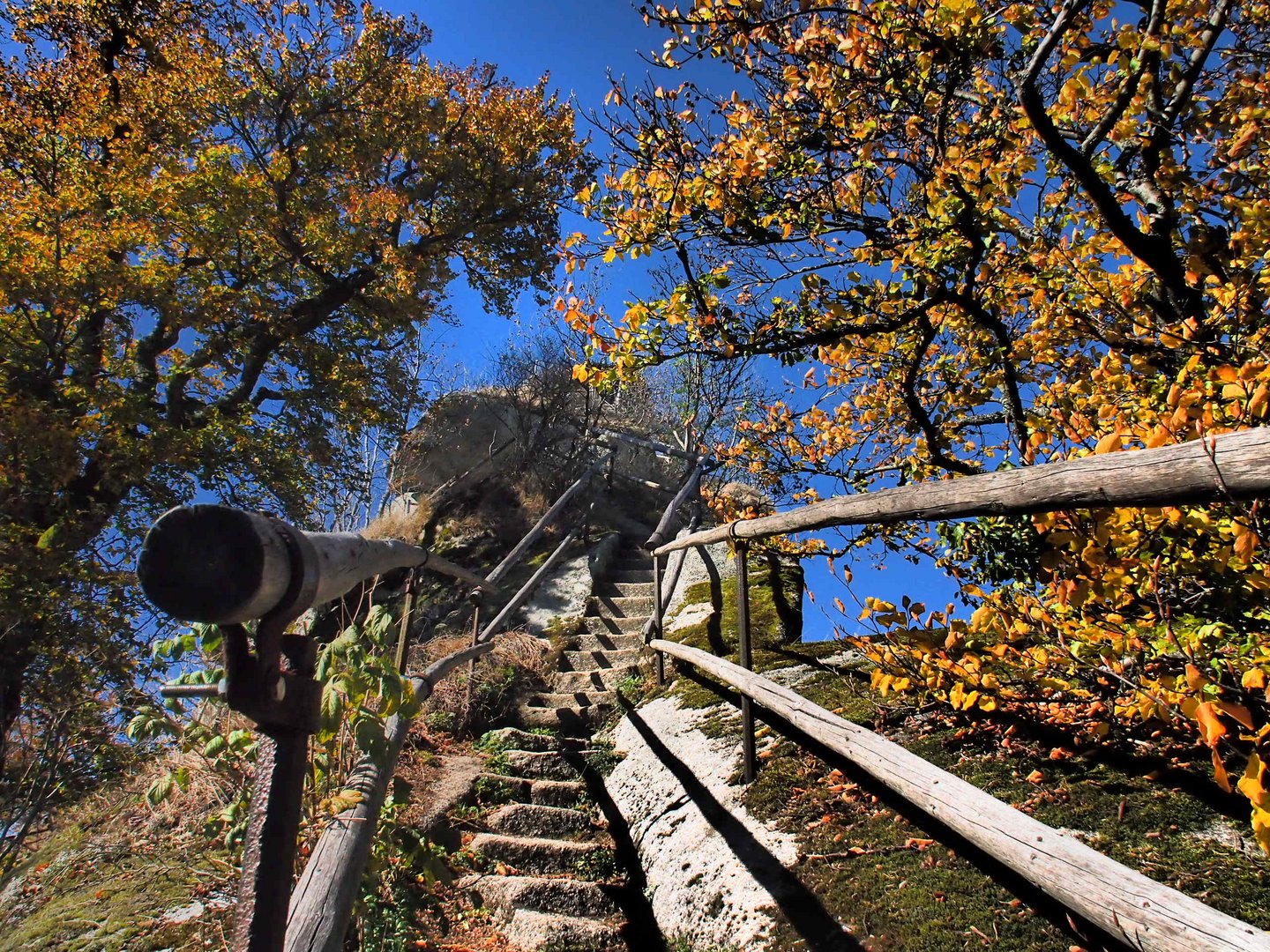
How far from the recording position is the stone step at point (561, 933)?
10.8 feet

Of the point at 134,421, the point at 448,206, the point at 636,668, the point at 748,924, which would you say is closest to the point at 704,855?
the point at 748,924

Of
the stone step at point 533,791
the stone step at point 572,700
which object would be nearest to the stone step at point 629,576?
the stone step at point 572,700

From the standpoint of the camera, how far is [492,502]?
15.1 meters

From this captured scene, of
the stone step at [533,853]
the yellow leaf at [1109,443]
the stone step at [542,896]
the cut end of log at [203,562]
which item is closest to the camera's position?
the cut end of log at [203,562]

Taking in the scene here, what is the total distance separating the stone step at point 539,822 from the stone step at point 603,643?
3254mm

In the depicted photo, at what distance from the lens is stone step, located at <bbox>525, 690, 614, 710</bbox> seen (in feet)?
22.1

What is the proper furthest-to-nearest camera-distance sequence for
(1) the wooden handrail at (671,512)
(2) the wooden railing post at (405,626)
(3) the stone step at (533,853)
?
(1) the wooden handrail at (671,512)
(3) the stone step at (533,853)
(2) the wooden railing post at (405,626)

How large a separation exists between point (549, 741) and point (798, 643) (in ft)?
8.15

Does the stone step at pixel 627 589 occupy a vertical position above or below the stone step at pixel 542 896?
above

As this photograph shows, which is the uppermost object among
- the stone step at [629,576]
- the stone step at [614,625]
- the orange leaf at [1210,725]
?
the stone step at [629,576]

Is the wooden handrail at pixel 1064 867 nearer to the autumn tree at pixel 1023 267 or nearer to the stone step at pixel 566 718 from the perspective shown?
the autumn tree at pixel 1023 267

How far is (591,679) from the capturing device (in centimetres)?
730

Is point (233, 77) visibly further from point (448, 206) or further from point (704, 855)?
point (704, 855)

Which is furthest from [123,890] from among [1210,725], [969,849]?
[1210,725]
